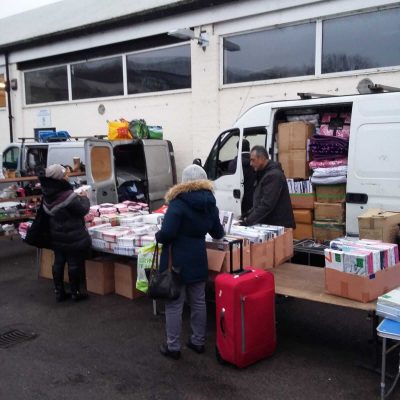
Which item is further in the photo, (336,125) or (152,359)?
(336,125)

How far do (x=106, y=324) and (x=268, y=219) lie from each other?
2179mm

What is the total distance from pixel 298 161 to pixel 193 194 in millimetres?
2705

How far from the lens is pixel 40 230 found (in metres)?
5.88

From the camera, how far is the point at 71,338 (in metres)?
4.95

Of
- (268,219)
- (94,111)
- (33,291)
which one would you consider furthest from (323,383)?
(94,111)

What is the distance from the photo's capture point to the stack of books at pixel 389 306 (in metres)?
3.46

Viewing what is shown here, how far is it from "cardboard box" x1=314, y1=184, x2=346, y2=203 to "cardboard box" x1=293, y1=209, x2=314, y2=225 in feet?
0.78

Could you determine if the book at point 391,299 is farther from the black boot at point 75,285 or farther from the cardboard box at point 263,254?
the black boot at point 75,285

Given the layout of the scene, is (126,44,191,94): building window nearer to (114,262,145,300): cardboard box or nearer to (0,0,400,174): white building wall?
(0,0,400,174): white building wall

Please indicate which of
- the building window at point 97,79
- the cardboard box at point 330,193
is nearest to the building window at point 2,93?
the building window at point 97,79

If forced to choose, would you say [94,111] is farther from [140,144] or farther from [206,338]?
[206,338]

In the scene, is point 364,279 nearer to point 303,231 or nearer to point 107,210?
point 303,231

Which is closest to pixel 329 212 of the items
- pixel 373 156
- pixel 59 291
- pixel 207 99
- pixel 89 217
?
pixel 373 156

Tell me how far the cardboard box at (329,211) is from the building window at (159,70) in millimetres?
6296
